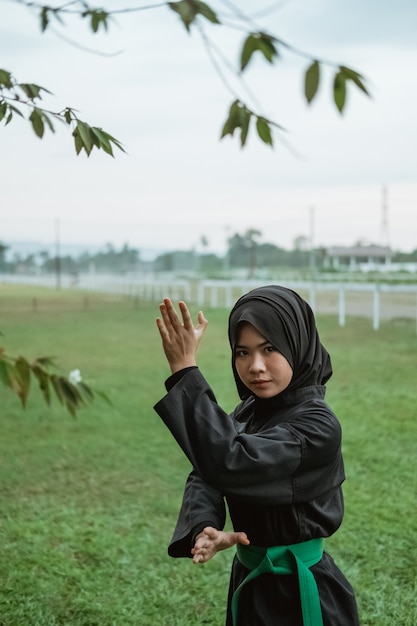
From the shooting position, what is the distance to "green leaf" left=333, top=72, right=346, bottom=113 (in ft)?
2.85

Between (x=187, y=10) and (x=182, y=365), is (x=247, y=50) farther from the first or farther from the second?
(x=182, y=365)

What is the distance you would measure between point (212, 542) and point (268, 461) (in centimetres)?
11

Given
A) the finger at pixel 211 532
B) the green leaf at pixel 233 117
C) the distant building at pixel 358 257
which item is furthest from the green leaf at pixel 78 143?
the distant building at pixel 358 257

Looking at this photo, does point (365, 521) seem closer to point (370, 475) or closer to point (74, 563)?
point (370, 475)

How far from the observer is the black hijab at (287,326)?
1.03 metres

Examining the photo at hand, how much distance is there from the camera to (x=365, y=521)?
8.00 ft

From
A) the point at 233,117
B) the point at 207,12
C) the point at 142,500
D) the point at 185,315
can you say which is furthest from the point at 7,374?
the point at 142,500

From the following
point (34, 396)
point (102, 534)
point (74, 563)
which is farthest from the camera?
point (34, 396)

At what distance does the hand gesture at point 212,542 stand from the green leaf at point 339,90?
0.47m

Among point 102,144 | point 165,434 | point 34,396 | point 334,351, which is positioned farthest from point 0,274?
point 102,144

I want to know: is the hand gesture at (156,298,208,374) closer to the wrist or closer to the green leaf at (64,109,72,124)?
the wrist

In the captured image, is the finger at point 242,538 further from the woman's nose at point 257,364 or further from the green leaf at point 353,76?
the green leaf at point 353,76

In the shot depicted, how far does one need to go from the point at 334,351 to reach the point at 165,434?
6.48 ft

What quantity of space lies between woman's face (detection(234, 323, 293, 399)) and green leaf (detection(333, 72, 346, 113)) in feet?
0.94
